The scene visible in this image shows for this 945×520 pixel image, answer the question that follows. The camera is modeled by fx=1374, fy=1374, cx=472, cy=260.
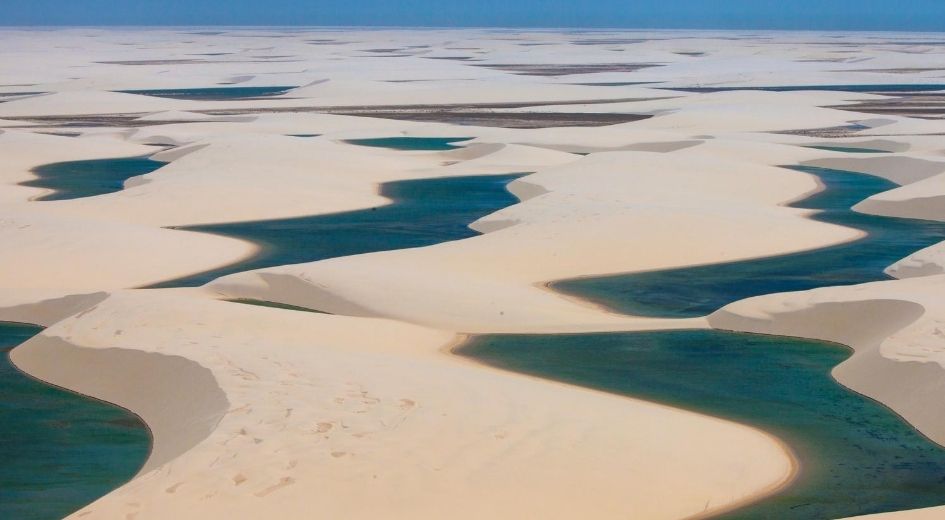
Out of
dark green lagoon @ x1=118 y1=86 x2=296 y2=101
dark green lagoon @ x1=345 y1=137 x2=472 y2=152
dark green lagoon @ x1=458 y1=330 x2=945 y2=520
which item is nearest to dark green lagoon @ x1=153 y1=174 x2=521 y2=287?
dark green lagoon @ x1=458 y1=330 x2=945 y2=520

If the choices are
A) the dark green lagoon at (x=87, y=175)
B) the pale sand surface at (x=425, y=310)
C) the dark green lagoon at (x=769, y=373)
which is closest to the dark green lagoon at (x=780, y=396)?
the dark green lagoon at (x=769, y=373)

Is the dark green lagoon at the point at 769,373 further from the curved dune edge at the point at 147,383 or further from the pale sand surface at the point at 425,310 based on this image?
the curved dune edge at the point at 147,383

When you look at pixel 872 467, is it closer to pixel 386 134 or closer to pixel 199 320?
pixel 199 320

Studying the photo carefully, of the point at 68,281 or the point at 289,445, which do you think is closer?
the point at 289,445

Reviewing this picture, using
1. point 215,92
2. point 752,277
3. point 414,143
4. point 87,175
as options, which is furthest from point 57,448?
point 215,92

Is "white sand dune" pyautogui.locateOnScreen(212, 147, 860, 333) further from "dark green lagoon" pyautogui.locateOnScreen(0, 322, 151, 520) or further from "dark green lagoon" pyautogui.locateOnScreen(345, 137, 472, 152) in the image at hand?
"dark green lagoon" pyautogui.locateOnScreen(345, 137, 472, 152)

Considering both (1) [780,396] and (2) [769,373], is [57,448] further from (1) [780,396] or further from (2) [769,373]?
(2) [769,373]

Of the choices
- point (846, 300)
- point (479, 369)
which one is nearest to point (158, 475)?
point (479, 369)
